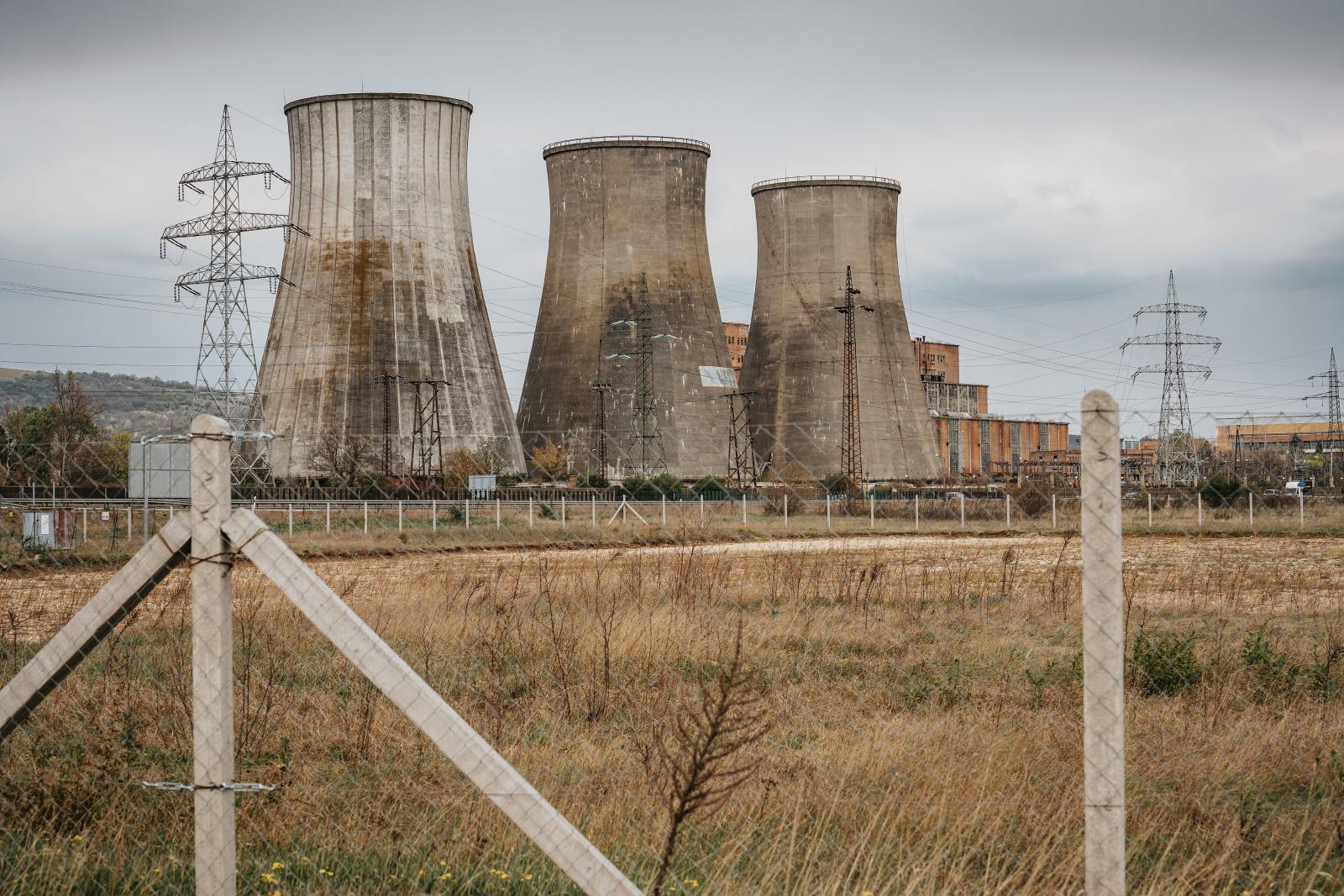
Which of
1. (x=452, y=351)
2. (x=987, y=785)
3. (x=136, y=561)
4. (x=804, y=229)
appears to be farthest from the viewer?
(x=804, y=229)

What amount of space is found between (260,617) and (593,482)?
1126 inches

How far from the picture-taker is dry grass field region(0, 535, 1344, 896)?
293 centimetres

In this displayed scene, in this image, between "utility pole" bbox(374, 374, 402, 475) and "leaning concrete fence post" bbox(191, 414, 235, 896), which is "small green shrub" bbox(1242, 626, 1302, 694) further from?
"utility pole" bbox(374, 374, 402, 475)

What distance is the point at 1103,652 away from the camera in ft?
7.55

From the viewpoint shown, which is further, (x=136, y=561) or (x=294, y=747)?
(x=294, y=747)

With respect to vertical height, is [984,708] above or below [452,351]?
below

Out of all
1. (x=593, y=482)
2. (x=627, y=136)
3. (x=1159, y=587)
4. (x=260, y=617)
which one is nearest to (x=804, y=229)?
(x=627, y=136)

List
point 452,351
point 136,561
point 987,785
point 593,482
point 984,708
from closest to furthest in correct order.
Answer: point 136,561, point 987,785, point 984,708, point 452,351, point 593,482

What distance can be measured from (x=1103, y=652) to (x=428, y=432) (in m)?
30.8

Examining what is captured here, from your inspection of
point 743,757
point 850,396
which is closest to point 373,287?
Result: point 850,396

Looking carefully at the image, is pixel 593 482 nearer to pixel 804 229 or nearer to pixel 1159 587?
pixel 804 229

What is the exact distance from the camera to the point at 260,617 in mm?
6273

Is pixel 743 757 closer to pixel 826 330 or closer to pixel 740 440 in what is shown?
pixel 826 330

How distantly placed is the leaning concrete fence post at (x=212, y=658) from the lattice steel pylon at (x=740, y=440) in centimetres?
3410
